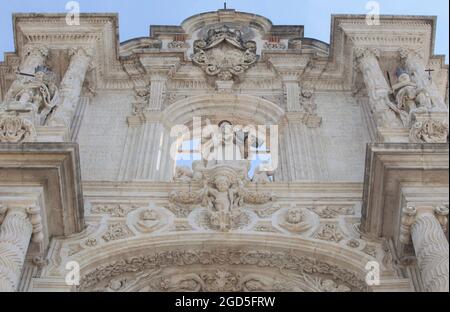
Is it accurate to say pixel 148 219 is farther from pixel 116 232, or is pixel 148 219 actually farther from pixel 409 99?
pixel 409 99

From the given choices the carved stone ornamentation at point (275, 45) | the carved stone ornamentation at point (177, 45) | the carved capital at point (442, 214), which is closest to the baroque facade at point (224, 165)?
the carved capital at point (442, 214)

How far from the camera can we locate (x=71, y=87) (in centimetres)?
1465

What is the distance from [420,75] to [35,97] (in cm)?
713

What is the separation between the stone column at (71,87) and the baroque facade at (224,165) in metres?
0.04

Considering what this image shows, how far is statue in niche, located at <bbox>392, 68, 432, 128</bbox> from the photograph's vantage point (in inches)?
512

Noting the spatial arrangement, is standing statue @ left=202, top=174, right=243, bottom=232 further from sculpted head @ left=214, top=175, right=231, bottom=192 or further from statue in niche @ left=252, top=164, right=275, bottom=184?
statue in niche @ left=252, top=164, right=275, bottom=184

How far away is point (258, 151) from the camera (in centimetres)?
1516

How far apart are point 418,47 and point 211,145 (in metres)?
5.31

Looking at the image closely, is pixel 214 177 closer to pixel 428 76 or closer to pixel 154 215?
pixel 154 215

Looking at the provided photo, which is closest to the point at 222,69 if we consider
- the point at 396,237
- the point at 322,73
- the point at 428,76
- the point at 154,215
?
the point at 322,73

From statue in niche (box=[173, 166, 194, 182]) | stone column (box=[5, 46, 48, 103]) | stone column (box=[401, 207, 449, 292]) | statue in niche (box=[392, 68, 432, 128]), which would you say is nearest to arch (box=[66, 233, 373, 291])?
stone column (box=[401, 207, 449, 292])

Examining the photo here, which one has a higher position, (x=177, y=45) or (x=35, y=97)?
(x=177, y=45)

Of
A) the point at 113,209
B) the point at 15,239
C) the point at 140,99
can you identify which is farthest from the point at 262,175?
the point at 15,239

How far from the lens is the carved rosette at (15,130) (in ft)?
A: 39.9
